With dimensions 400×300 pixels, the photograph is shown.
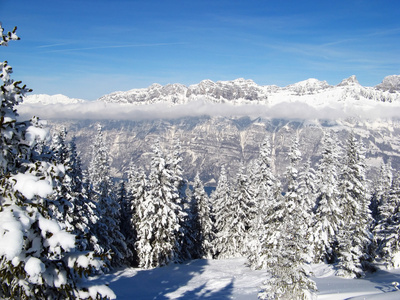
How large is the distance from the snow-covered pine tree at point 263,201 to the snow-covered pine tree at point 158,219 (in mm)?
9346

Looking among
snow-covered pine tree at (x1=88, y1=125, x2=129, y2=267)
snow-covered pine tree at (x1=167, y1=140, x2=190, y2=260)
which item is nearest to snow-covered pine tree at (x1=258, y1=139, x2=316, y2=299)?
snow-covered pine tree at (x1=167, y1=140, x2=190, y2=260)

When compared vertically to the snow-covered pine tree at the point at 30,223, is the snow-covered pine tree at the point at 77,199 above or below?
below

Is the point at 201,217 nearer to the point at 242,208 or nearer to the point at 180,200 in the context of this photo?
the point at 242,208

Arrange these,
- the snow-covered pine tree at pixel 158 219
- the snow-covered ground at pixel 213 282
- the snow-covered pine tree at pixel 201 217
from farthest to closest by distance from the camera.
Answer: the snow-covered pine tree at pixel 201 217 → the snow-covered pine tree at pixel 158 219 → the snow-covered ground at pixel 213 282

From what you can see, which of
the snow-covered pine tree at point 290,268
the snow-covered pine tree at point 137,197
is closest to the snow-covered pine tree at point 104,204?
the snow-covered pine tree at point 137,197

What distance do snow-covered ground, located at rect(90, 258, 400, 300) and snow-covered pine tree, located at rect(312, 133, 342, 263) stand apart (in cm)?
305

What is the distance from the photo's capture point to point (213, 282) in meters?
28.8

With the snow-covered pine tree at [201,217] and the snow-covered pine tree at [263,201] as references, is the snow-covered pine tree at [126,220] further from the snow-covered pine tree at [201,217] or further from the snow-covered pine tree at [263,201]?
the snow-covered pine tree at [263,201]

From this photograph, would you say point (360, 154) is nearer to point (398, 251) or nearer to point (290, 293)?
point (398, 251)

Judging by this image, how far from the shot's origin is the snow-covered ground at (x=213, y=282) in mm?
22547

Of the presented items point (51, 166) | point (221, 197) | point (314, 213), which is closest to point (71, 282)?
point (51, 166)

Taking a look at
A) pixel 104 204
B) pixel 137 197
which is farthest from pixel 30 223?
pixel 137 197

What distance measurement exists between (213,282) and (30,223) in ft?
89.8

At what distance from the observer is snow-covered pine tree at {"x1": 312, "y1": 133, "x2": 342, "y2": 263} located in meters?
34.7
